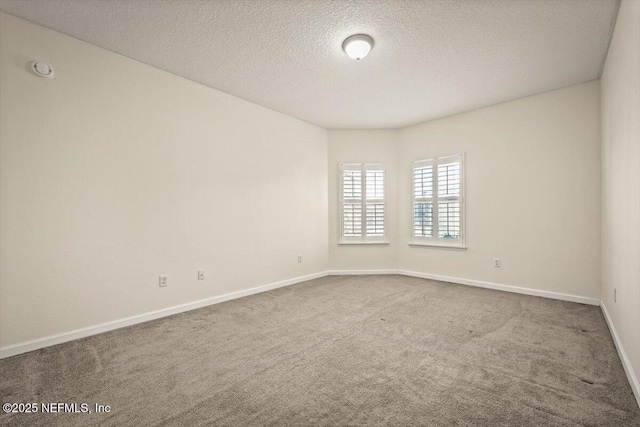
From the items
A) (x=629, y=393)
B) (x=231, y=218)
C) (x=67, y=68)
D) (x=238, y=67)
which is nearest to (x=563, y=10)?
(x=629, y=393)

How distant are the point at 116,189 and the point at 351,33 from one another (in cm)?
274

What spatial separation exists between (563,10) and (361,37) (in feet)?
5.24

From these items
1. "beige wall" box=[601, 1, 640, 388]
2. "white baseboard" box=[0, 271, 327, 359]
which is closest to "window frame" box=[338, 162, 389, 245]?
"white baseboard" box=[0, 271, 327, 359]

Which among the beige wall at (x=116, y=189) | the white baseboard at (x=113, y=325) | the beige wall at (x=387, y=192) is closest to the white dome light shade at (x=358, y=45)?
the beige wall at (x=116, y=189)

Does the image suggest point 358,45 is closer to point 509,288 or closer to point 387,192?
point 387,192

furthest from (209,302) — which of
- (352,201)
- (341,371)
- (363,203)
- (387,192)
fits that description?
(387,192)

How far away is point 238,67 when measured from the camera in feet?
11.0

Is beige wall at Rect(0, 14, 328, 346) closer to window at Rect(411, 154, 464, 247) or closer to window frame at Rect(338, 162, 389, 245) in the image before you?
window frame at Rect(338, 162, 389, 245)

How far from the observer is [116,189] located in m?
3.04

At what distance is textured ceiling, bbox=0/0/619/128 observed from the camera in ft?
7.89

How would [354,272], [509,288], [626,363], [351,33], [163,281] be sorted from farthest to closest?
1. [354,272]
2. [509,288]
3. [163,281]
4. [351,33]
5. [626,363]

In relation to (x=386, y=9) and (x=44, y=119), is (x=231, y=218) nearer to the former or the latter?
(x=44, y=119)

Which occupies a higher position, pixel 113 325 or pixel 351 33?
pixel 351 33

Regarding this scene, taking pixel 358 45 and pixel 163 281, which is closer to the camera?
pixel 358 45
